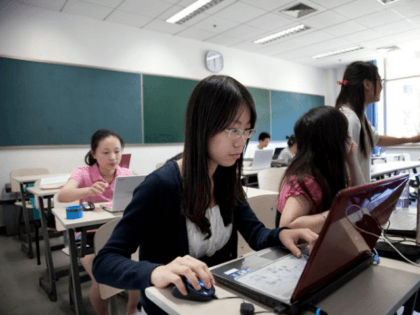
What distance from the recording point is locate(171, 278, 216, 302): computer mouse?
646 millimetres

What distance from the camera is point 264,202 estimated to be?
69.6 inches

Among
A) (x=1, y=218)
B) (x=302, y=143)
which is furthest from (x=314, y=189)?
(x=1, y=218)

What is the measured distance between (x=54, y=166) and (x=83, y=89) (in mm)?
1151

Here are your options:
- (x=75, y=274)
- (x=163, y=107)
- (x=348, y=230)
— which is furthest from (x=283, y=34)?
(x=348, y=230)

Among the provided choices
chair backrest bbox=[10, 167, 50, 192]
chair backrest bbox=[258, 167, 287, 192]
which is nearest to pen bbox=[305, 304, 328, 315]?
chair backrest bbox=[258, 167, 287, 192]

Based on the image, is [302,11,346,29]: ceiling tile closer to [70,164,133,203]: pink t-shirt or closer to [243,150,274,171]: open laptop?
[243,150,274,171]: open laptop

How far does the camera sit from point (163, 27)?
496 centimetres

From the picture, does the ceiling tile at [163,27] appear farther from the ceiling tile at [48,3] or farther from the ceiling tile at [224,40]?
the ceiling tile at [48,3]

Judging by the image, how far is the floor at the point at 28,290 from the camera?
2.14 m

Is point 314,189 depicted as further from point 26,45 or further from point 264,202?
point 26,45

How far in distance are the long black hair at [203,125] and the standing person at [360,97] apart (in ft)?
3.76

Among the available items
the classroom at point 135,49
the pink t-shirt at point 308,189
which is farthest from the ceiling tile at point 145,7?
the pink t-shirt at point 308,189

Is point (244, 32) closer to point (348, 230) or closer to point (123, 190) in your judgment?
point (123, 190)

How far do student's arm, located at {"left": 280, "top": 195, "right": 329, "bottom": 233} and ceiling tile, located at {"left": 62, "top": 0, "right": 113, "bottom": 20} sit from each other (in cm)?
404
